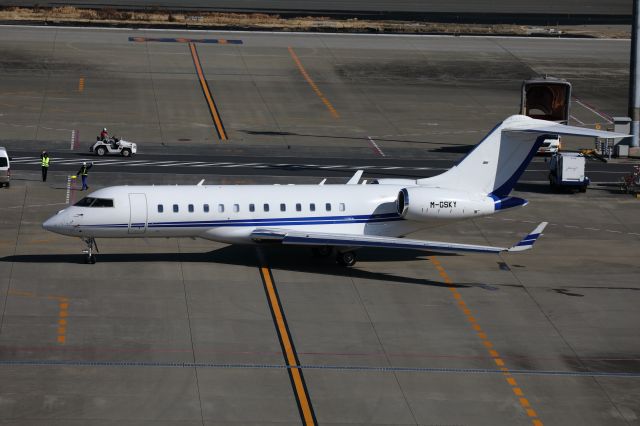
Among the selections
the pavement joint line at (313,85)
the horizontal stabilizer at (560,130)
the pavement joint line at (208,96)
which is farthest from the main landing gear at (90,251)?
the pavement joint line at (313,85)

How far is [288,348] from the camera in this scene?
3584 cm

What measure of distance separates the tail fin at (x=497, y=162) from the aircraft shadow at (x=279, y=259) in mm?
3189

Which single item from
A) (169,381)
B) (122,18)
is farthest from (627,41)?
(169,381)

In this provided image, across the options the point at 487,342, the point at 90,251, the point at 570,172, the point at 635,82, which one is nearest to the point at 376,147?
the point at 570,172

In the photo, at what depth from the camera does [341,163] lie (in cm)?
6588

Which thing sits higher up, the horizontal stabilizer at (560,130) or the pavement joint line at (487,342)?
the horizontal stabilizer at (560,130)

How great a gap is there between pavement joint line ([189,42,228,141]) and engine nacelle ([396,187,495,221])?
27947 mm

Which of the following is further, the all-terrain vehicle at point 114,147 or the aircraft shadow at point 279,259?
the all-terrain vehicle at point 114,147

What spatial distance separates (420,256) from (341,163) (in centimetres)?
1981

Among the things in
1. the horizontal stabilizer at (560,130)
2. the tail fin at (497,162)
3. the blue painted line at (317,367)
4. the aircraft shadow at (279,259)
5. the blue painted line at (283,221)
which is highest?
the horizontal stabilizer at (560,130)

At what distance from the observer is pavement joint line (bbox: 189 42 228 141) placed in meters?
72.8

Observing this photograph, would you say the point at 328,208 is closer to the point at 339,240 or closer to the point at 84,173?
the point at 339,240

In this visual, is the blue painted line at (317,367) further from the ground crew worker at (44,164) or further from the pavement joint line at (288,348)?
the ground crew worker at (44,164)

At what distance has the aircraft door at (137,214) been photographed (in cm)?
4291
